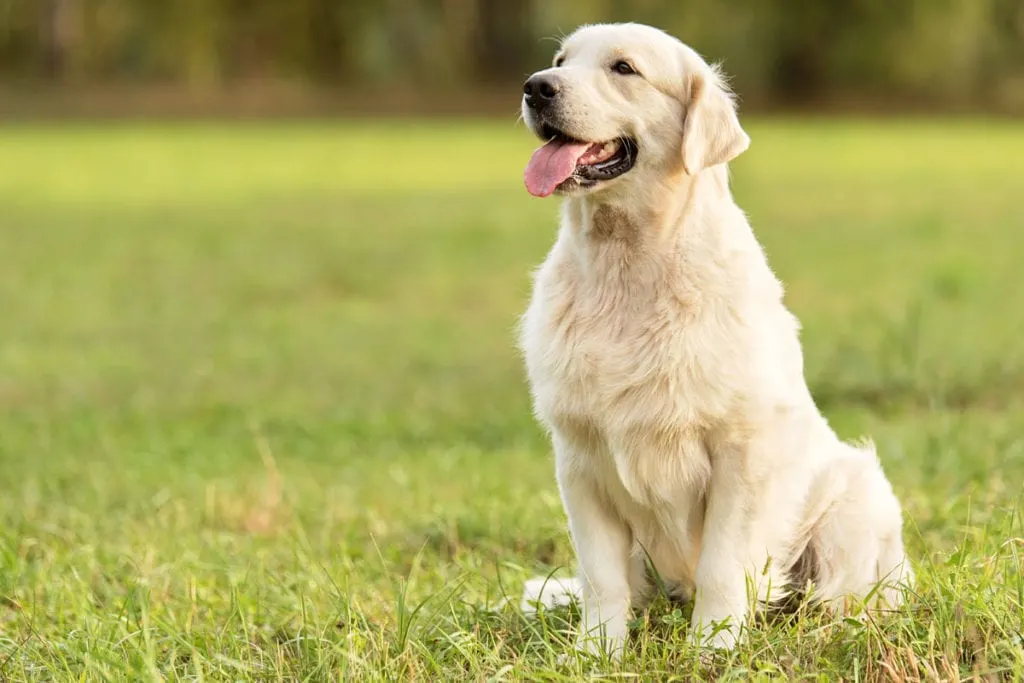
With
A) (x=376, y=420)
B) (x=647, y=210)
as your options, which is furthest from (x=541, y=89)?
(x=376, y=420)

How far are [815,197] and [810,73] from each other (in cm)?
2512

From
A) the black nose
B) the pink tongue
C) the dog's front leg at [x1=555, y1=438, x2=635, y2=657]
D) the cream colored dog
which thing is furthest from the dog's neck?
the dog's front leg at [x1=555, y1=438, x2=635, y2=657]

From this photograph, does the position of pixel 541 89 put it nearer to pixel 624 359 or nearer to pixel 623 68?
pixel 623 68

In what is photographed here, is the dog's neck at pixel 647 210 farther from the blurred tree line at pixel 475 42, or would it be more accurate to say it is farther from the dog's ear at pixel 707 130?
the blurred tree line at pixel 475 42

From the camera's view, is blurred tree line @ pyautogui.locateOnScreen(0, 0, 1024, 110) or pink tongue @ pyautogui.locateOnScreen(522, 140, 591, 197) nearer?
pink tongue @ pyautogui.locateOnScreen(522, 140, 591, 197)

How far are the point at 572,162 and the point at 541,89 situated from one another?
23 centimetres

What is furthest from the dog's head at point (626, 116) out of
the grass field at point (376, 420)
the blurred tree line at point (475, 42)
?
the blurred tree line at point (475, 42)

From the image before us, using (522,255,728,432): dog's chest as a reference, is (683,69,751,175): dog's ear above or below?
above

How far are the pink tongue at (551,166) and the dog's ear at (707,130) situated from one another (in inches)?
12.1

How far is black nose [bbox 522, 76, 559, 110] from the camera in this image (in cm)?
406

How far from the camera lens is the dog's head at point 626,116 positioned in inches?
160

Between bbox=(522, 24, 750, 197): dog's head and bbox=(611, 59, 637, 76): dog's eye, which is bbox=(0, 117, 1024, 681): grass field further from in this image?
bbox=(611, 59, 637, 76): dog's eye

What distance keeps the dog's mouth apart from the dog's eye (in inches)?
7.6

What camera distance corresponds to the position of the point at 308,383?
10.9 metres
